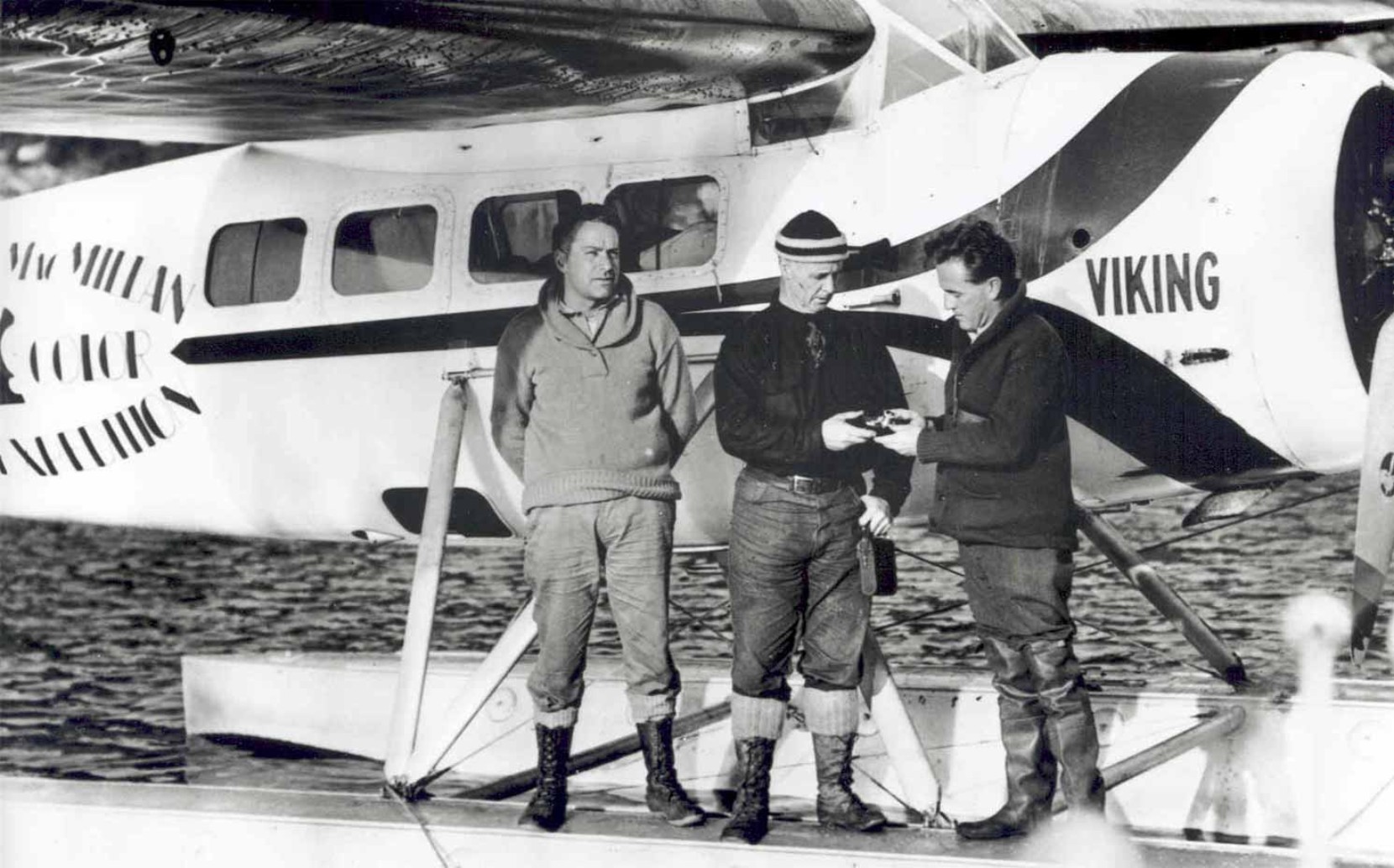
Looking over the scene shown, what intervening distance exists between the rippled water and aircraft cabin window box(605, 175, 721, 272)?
1672 mm

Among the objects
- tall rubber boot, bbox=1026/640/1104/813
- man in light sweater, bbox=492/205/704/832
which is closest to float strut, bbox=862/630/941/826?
tall rubber boot, bbox=1026/640/1104/813

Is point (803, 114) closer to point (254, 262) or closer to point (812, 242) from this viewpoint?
Result: point (812, 242)

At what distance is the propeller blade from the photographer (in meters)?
4.65

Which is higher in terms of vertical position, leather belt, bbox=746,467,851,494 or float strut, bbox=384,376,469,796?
leather belt, bbox=746,467,851,494

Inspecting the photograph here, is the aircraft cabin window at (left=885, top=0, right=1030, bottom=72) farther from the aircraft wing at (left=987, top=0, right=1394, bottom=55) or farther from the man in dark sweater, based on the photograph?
the aircraft wing at (left=987, top=0, right=1394, bottom=55)

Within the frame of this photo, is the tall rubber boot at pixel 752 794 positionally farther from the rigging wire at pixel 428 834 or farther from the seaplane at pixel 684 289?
the rigging wire at pixel 428 834

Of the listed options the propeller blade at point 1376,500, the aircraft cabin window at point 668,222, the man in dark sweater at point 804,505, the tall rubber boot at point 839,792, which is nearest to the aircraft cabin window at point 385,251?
the aircraft cabin window at point 668,222

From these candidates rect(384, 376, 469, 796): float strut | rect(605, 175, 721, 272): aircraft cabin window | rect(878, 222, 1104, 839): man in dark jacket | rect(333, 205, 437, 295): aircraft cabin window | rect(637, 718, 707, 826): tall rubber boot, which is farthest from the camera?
rect(333, 205, 437, 295): aircraft cabin window

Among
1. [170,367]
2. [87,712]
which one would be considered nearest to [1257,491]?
[170,367]

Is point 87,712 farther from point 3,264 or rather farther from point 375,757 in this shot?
point 3,264

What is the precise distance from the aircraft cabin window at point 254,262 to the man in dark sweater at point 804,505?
2.04 metres

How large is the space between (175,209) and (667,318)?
2531mm

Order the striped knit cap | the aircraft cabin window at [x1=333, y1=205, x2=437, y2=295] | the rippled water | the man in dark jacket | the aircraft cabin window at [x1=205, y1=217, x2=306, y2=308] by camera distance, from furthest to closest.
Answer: the rippled water
the aircraft cabin window at [x1=205, y1=217, x2=306, y2=308]
the aircraft cabin window at [x1=333, y1=205, x2=437, y2=295]
the striped knit cap
the man in dark jacket

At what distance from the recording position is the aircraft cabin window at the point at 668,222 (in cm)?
525
